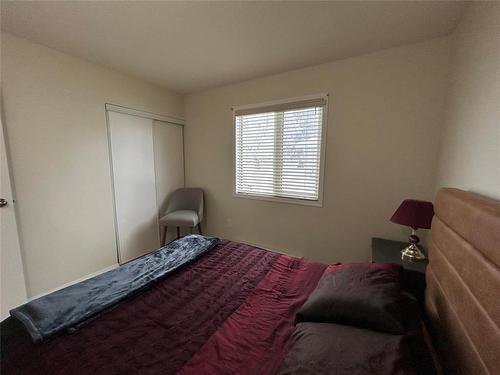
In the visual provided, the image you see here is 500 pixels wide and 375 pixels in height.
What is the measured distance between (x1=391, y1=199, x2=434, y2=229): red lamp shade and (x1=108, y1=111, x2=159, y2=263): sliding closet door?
9.89ft

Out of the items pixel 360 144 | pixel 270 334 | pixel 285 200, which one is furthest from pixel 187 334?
pixel 360 144

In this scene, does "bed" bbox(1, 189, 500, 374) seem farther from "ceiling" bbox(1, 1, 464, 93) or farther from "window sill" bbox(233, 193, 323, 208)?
"ceiling" bbox(1, 1, 464, 93)

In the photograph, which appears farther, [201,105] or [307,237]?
[201,105]

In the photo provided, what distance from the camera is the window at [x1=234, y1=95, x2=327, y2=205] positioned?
246 cm

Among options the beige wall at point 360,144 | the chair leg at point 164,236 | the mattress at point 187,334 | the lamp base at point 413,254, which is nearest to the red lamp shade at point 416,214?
the lamp base at point 413,254

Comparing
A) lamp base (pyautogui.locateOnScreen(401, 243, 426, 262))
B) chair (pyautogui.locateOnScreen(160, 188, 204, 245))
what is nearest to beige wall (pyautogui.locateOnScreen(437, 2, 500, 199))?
lamp base (pyautogui.locateOnScreen(401, 243, 426, 262))

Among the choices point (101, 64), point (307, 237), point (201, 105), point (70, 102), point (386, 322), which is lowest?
point (307, 237)

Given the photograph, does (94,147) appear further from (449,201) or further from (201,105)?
(449,201)

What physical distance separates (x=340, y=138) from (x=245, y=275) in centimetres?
175

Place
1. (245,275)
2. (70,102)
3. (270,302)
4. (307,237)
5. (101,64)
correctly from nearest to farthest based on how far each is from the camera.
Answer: (270,302) < (245,275) < (70,102) < (101,64) < (307,237)

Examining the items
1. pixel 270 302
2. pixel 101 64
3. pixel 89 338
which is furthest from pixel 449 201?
pixel 101 64

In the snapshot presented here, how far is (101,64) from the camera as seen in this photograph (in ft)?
7.79

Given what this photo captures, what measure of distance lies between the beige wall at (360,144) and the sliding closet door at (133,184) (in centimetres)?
114

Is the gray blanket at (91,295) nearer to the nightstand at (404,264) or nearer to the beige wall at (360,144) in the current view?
the beige wall at (360,144)
